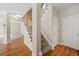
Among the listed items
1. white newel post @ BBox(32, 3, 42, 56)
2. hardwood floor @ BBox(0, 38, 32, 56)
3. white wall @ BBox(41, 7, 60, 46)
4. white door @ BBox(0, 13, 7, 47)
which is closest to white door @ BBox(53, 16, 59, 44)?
white wall @ BBox(41, 7, 60, 46)

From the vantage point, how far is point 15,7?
4.98 feet

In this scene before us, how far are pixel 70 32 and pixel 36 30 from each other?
0.55 m

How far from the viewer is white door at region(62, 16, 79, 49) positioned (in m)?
1.52

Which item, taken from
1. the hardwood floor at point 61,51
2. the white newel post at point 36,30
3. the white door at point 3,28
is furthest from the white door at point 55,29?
the white door at point 3,28

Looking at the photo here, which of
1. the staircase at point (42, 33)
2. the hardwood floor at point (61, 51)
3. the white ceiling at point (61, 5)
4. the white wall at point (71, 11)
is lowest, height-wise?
the hardwood floor at point (61, 51)

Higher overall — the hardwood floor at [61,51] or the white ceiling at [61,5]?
the white ceiling at [61,5]

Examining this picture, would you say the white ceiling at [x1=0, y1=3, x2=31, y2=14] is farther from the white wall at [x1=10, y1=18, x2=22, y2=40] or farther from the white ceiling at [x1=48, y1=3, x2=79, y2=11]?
the white ceiling at [x1=48, y1=3, x2=79, y2=11]

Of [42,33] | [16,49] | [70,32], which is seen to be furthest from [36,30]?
[70,32]

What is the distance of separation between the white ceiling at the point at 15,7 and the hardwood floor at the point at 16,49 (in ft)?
1.49

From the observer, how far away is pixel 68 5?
1532mm

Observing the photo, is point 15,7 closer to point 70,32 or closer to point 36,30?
point 36,30

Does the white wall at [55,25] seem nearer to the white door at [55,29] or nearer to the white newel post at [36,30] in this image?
the white door at [55,29]

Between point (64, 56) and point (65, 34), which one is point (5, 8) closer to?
point (65, 34)

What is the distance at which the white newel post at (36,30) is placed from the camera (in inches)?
61.1
